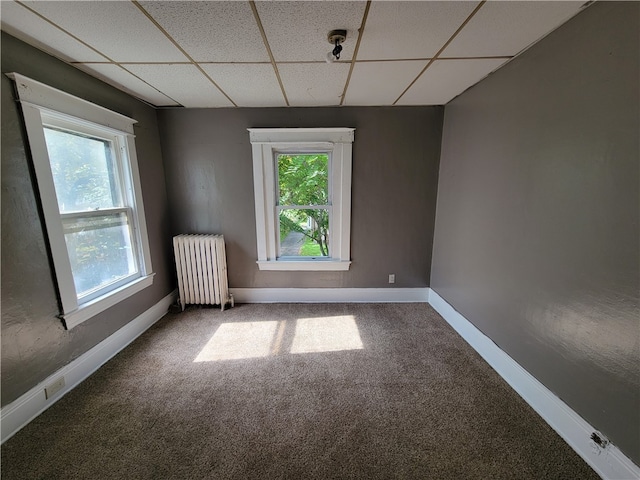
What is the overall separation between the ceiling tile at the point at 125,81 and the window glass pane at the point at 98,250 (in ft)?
3.72

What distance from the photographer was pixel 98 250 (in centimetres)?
209

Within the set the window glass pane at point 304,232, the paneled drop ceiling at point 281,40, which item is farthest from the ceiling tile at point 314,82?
the window glass pane at point 304,232

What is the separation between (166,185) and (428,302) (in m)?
3.54

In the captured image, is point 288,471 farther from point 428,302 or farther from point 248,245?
point 428,302

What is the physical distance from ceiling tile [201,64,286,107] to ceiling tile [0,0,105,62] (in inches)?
28.9

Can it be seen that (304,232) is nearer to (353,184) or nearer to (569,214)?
(353,184)

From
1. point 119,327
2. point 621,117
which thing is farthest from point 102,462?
point 621,117

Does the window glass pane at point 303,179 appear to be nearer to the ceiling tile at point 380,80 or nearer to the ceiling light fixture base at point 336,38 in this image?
the ceiling tile at point 380,80

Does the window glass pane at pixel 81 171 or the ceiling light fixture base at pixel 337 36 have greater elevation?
the ceiling light fixture base at pixel 337 36

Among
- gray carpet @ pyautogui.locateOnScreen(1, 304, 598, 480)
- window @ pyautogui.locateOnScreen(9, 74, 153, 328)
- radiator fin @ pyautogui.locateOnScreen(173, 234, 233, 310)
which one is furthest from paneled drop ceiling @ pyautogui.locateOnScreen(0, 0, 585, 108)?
gray carpet @ pyautogui.locateOnScreen(1, 304, 598, 480)

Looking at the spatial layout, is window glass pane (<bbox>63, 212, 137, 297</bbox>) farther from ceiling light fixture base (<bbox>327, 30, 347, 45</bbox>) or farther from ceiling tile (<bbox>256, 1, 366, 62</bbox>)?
ceiling light fixture base (<bbox>327, 30, 347, 45</bbox>)

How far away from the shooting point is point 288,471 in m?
1.25

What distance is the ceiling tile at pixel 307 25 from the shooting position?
48.9 inches

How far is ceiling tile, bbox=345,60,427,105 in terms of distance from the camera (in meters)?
1.82
